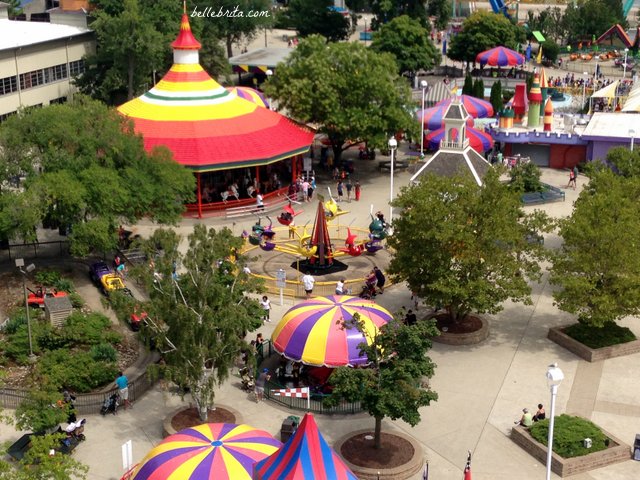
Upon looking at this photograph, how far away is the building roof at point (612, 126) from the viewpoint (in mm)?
61844

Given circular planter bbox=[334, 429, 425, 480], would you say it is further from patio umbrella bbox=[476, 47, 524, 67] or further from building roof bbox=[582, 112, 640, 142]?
patio umbrella bbox=[476, 47, 524, 67]

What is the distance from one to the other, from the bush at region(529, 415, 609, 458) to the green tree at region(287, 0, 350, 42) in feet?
231

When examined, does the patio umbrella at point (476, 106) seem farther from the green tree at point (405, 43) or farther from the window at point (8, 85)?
the window at point (8, 85)

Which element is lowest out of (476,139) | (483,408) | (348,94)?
(483,408)

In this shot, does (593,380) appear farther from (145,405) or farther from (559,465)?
(145,405)

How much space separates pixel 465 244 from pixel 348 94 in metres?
22.9

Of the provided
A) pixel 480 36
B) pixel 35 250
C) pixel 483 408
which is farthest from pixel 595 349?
pixel 480 36

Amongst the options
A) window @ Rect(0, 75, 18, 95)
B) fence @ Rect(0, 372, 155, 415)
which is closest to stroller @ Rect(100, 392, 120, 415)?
fence @ Rect(0, 372, 155, 415)

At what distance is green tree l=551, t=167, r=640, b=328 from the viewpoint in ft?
119

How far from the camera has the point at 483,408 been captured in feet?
110

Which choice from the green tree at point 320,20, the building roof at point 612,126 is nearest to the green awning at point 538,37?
the green tree at point 320,20

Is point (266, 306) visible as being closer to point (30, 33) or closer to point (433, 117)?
point (433, 117)

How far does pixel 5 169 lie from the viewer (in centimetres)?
4250

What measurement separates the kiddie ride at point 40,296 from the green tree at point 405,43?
50.8 metres
